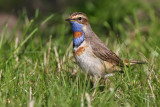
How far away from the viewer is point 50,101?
13.5 feet

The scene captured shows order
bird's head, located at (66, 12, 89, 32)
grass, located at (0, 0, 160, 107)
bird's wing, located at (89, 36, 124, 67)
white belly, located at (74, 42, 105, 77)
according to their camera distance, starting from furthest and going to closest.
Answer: bird's head, located at (66, 12, 89, 32), bird's wing, located at (89, 36, 124, 67), white belly, located at (74, 42, 105, 77), grass, located at (0, 0, 160, 107)

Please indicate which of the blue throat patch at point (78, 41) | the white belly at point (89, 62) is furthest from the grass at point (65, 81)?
the blue throat patch at point (78, 41)

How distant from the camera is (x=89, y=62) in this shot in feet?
17.8

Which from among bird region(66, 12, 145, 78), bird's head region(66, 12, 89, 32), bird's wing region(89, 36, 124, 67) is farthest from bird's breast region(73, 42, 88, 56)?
bird's head region(66, 12, 89, 32)

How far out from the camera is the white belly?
5.41 m

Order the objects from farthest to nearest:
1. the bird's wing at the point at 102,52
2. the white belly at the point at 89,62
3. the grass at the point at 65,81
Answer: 1. the bird's wing at the point at 102,52
2. the white belly at the point at 89,62
3. the grass at the point at 65,81

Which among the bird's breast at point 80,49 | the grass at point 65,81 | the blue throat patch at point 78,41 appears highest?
the blue throat patch at point 78,41

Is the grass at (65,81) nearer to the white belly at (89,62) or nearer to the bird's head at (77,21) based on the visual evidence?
the white belly at (89,62)

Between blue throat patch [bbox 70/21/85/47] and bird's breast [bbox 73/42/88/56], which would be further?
blue throat patch [bbox 70/21/85/47]

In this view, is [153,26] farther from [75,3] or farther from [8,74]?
[8,74]

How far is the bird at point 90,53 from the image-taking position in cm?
544

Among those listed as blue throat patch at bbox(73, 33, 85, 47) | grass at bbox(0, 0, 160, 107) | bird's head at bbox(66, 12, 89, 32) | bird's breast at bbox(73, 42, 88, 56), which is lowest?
grass at bbox(0, 0, 160, 107)

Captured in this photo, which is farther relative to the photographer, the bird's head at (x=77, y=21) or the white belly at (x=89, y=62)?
the bird's head at (x=77, y=21)

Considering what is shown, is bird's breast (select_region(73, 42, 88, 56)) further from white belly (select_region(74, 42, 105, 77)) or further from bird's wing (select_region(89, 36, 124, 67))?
bird's wing (select_region(89, 36, 124, 67))
